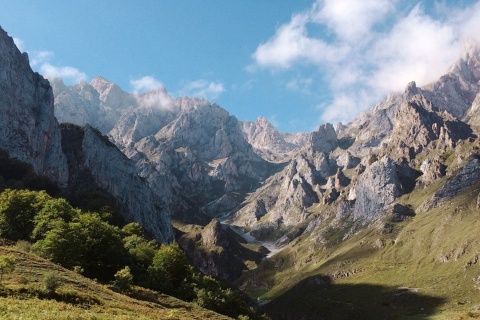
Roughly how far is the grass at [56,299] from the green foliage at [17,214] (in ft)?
96.4

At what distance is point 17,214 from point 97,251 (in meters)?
25.1

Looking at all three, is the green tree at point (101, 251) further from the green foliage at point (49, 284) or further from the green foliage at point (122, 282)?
the green foliage at point (49, 284)

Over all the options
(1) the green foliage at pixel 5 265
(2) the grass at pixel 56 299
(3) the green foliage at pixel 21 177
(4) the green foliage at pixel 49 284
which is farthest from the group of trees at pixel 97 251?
(3) the green foliage at pixel 21 177

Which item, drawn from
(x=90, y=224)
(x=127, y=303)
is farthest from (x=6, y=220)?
(x=127, y=303)

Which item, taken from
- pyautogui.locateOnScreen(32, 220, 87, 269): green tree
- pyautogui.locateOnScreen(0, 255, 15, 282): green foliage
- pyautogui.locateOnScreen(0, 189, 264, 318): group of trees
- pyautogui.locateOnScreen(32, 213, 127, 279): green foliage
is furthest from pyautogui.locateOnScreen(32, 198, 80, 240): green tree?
pyautogui.locateOnScreen(0, 255, 15, 282): green foliage

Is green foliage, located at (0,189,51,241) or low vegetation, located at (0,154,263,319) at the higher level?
green foliage, located at (0,189,51,241)

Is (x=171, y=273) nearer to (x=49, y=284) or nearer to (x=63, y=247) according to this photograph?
(x=63, y=247)

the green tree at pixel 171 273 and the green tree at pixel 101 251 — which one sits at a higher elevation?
the green tree at pixel 101 251

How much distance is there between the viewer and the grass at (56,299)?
119ft

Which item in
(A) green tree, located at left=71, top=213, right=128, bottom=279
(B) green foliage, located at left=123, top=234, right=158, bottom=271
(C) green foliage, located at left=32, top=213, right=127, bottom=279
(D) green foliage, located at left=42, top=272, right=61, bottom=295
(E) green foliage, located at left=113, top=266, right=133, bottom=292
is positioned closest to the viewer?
(D) green foliage, located at left=42, top=272, right=61, bottom=295

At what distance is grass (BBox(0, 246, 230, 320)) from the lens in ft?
119

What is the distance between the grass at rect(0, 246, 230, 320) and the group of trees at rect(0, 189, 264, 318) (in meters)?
10.5

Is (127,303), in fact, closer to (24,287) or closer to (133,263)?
(24,287)

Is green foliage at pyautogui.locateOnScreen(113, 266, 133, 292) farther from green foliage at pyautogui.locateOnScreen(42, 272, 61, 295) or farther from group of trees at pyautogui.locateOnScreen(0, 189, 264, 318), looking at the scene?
green foliage at pyautogui.locateOnScreen(42, 272, 61, 295)
